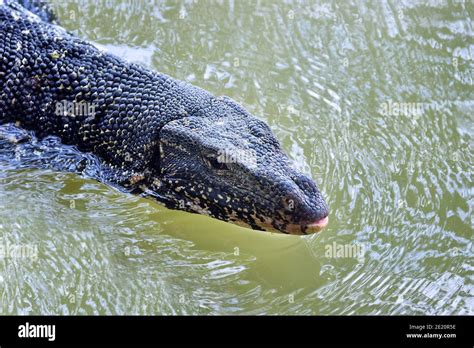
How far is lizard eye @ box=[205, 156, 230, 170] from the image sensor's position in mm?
6091

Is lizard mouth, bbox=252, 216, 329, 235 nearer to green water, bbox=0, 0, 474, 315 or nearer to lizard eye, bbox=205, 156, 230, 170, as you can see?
green water, bbox=0, 0, 474, 315

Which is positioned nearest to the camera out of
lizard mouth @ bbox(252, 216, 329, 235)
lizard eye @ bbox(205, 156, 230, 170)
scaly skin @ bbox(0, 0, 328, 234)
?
lizard mouth @ bbox(252, 216, 329, 235)

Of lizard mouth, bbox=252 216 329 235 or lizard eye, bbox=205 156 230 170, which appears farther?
lizard eye, bbox=205 156 230 170

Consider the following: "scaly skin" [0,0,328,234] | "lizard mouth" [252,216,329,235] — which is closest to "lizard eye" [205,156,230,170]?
"scaly skin" [0,0,328,234]

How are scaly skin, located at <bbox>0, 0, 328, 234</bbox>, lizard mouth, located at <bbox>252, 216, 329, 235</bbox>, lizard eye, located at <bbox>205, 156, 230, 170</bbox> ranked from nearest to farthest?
lizard mouth, located at <bbox>252, 216, 329, 235</bbox>
scaly skin, located at <bbox>0, 0, 328, 234</bbox>
lizard eye, located at <bbox>205, 156, 230, 170</bbox>

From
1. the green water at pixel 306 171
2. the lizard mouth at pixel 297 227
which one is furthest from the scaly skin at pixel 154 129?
the green water at pixel 306 171

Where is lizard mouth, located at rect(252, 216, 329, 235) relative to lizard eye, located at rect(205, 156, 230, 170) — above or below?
below

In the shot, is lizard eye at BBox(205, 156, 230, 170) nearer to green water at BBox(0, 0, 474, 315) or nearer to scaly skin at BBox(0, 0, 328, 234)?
scaly skin at BBox(0, 0, 328, 234)

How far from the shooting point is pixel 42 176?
6.91 metres

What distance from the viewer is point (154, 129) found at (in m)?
6.44

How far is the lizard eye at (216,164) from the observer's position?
240 inches

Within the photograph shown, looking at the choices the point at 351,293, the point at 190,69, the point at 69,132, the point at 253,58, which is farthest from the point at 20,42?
the point at 351,293

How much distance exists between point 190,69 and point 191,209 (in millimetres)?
2310

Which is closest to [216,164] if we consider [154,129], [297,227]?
[154,129]
